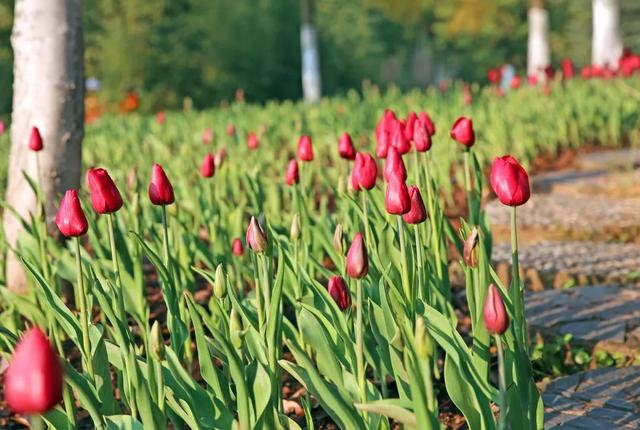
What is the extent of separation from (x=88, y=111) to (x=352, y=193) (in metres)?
17.3

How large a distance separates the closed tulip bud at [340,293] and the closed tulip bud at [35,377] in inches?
40.2

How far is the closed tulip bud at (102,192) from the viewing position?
2.11 meters

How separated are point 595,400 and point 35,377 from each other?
69.0 inches

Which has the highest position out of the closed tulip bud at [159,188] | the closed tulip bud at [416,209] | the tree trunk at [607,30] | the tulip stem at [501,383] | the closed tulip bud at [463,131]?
the tree trunk at [607,30]

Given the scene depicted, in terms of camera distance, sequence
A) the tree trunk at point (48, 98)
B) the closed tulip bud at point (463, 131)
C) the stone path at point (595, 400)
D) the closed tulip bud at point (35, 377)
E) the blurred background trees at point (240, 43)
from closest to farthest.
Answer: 1. the closed tulip bud at point (35, 377)
2. the stone path at point (595, 400)
3. the closed tulip bud at point (463, 131)
4. the tree trunk at point (48, 98)
5. the blurred background trees at point (240, 43)

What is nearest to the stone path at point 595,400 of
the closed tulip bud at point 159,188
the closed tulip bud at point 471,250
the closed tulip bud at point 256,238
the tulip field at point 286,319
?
the tulip field at point 286,319

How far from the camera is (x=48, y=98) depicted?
3.73m

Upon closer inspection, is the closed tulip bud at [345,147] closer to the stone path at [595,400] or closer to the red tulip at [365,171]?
the red tulip at [365,171]

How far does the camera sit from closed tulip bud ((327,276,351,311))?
6.70 ft

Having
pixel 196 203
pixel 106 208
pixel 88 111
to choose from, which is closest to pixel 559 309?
pixel 196 203

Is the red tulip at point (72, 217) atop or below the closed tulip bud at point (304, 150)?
below

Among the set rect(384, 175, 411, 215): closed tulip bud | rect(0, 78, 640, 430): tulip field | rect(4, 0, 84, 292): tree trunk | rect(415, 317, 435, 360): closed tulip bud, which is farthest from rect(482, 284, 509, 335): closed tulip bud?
rect(4, 0, 84, 292): tree trunk

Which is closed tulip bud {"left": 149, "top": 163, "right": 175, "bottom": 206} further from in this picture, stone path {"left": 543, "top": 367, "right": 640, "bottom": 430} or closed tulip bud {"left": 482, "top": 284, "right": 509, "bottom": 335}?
stone path {"left": 543, "top": 367, "right": 640, "bottom": 430}

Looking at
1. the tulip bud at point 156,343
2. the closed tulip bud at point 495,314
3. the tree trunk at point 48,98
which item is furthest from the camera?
the tree trunk at point 48,98
